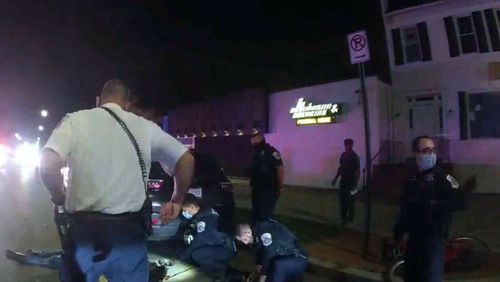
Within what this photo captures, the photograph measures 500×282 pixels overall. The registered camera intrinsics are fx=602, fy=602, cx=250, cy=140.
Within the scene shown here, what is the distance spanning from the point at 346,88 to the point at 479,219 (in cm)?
759

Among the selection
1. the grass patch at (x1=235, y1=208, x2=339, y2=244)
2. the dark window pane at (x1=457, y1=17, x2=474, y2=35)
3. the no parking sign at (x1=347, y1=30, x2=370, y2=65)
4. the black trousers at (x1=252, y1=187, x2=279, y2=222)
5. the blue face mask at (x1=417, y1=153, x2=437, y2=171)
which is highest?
the dark window pane at (x1=457, y1=17, x2=474, y2=35)

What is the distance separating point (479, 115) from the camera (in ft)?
58.7

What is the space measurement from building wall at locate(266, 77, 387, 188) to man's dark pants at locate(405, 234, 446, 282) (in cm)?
1329

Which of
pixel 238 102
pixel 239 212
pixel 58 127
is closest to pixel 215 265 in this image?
pixel 58 127

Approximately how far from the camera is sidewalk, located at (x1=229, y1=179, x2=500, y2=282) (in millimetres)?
7610

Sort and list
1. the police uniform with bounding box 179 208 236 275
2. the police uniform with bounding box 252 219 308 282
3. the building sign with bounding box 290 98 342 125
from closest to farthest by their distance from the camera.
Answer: the police uniform with bounding box 252 219 308 282 → the police uniform with bounding box 179 208 236 275 → the building sign with bounding box 290 98 342 125

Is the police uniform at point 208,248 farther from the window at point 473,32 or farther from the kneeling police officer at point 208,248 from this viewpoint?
the window at point 473,32

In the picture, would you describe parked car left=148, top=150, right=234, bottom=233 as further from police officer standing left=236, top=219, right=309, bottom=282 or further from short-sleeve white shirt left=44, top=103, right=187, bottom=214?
short-sleeve white shirt left=44, top=103, right=187, bottom=214

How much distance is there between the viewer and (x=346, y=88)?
61.7 ft

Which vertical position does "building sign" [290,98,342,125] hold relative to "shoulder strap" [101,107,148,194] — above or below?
above

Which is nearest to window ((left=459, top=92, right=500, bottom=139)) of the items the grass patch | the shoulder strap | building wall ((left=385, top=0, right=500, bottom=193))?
building wall ((left=385, top=0, right=500, bottom=193))

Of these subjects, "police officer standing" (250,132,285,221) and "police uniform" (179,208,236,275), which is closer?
"police uniform" (179,208,236,275)

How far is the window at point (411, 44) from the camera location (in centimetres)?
1953

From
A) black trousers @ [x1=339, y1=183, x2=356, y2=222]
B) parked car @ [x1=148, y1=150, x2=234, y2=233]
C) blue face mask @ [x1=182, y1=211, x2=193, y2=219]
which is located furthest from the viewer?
black trousers @ [x1=339, y1=183, x2=356, y2=222]
